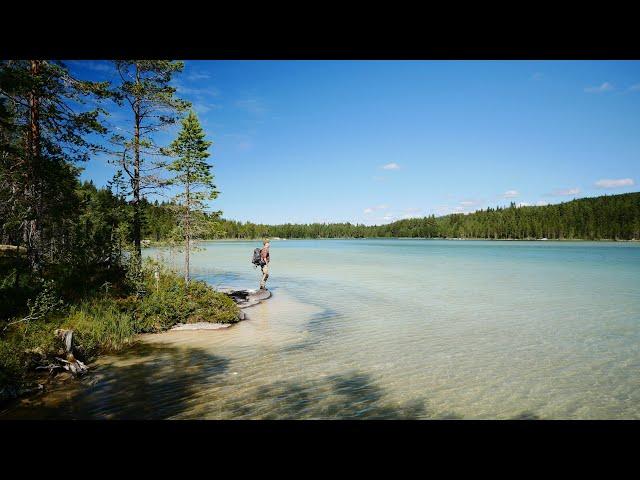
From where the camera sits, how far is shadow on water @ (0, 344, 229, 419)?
6.82m

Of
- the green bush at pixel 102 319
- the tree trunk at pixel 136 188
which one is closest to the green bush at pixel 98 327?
the green bush at pixel 102 319

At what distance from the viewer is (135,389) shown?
26.2 ft

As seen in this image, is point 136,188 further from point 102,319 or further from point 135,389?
point 135,389

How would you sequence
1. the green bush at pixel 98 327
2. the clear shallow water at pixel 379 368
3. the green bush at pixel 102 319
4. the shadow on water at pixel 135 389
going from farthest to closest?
the green bush at pixel 98 327, the green bush at pixel 102 319, the clear shallow water at pixel 379 368, the shadow on water at pixel 135 389

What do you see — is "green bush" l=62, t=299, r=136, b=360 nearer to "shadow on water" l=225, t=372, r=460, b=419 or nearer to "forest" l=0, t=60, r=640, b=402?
"forest" l=0, t=60, r=640, b=402

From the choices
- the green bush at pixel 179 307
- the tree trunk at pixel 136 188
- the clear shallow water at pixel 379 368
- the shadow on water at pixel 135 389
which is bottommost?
the clear shallow water at pixel 379 368

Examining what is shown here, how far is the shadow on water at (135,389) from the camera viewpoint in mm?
6820

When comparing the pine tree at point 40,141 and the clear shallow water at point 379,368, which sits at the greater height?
the pine tree at point 40,141

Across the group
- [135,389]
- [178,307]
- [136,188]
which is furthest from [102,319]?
[136,188]

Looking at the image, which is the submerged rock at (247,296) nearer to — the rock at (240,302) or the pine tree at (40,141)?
the rock at (240,302)
